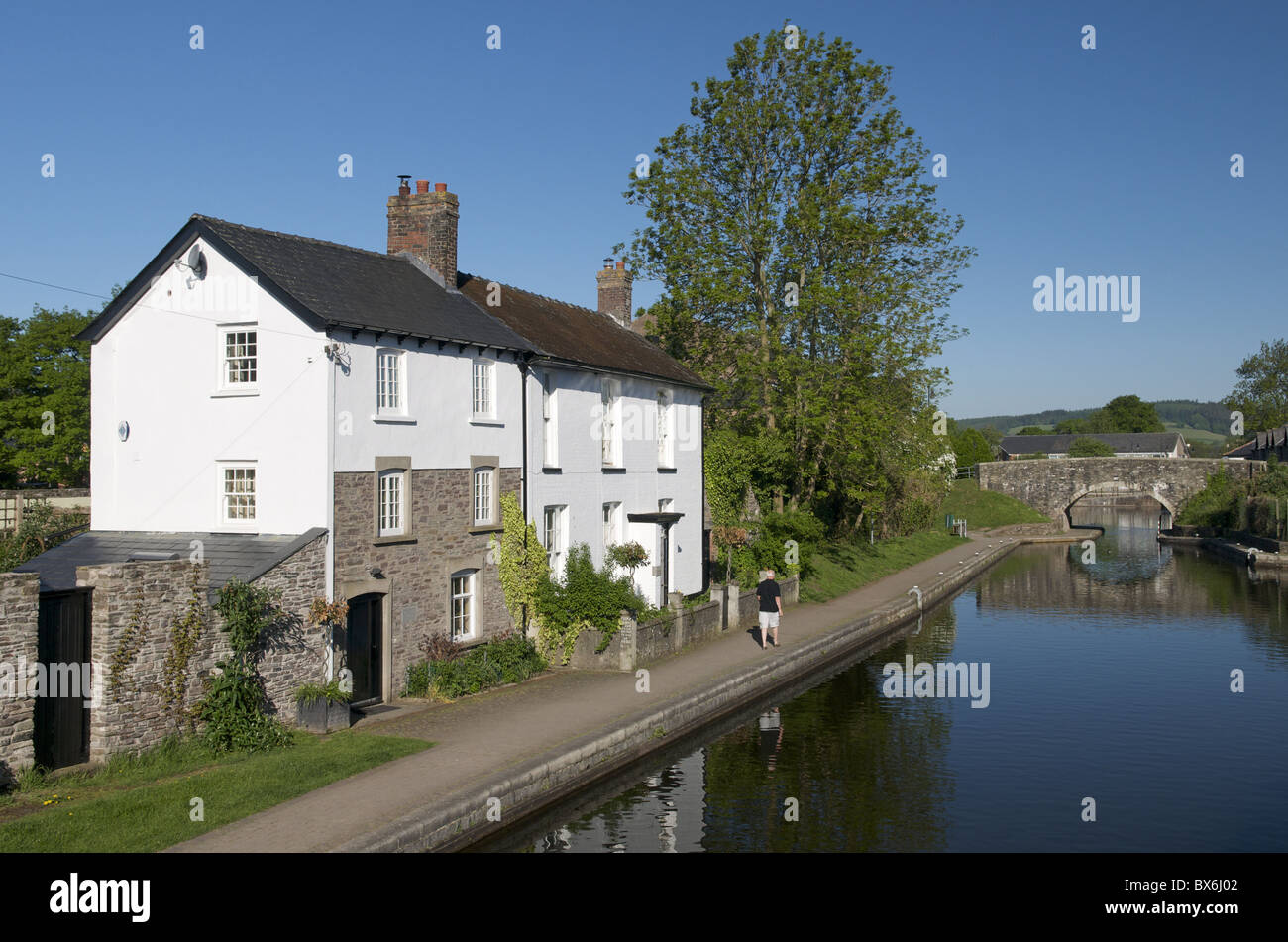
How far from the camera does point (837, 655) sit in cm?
2583

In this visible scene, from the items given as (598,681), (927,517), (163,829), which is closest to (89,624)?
(163,829)

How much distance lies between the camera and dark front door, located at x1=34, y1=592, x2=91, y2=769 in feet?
40.9

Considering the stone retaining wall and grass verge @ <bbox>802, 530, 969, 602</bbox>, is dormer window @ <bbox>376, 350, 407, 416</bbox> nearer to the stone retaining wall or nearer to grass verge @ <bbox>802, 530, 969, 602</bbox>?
the stone retaining wall

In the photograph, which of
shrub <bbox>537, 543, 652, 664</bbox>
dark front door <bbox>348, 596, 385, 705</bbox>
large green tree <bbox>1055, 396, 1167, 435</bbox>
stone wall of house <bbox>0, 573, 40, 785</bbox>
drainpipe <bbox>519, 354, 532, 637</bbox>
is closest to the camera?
stone wall of house <bbox>0, 573, 40, 785</bbox>

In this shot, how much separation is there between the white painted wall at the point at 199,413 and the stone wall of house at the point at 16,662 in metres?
4.72

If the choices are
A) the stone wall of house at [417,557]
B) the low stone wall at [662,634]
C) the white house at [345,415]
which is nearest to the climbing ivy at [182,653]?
the white house at [345,415]

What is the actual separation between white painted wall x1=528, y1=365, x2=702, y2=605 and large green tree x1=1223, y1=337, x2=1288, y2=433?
309ft

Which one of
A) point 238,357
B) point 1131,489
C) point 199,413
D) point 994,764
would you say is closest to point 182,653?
point 199,413

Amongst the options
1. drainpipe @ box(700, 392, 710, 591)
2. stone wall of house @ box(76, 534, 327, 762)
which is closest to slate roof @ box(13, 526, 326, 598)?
→ stone wall of house @ box(76, 534, 327, 762)

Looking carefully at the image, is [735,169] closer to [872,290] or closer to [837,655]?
[872,290]

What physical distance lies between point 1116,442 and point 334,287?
445 feet

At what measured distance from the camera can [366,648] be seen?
56.4 feet

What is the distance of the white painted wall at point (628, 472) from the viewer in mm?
22359

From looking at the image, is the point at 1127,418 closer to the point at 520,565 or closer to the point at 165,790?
the point at 520,565
